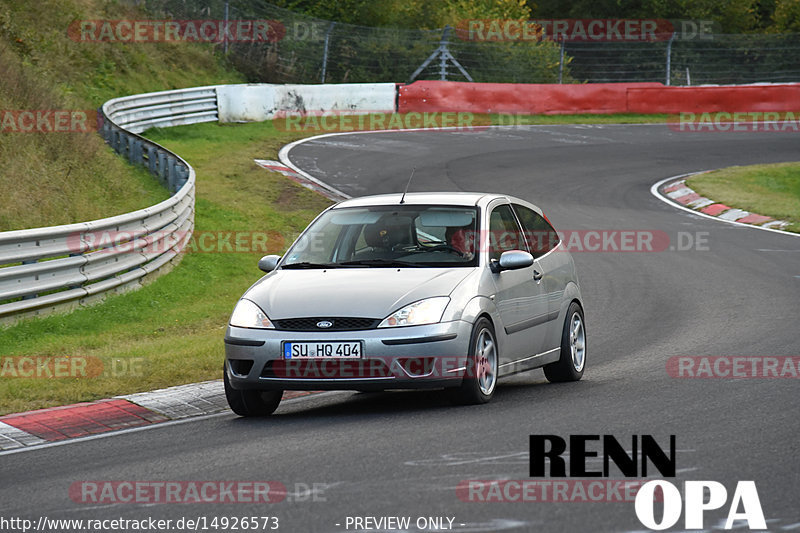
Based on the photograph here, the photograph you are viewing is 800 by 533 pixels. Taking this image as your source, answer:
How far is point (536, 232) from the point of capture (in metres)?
10.1

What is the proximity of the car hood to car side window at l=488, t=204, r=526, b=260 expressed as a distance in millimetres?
572

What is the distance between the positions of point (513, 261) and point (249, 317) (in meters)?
2.01

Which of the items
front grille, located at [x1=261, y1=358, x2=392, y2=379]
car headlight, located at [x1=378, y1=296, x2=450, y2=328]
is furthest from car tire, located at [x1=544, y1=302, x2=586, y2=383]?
front grille, located at [x1=261, y1=358, x2=392, y2=379]

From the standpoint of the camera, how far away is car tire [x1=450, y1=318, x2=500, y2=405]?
8141mm

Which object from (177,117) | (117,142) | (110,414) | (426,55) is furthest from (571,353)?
(426,55)

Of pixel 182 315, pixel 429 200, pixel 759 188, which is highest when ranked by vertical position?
pixel 429 200

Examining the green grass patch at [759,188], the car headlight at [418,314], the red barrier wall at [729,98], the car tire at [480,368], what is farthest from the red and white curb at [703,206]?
the car headlight at [418,314]

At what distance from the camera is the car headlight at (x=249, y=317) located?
321 inches

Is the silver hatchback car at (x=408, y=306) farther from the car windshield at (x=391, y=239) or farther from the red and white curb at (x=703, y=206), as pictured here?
the red and white curb at (x=703, y=206)

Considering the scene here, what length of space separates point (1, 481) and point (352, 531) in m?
2.46

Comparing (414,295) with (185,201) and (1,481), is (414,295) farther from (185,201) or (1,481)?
(185,201)

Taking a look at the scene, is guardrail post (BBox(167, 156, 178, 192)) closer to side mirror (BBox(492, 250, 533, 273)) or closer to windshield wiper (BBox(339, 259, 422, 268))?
windshield wiper (BBox(339, 259, 422, 268))

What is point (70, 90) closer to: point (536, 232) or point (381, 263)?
point (536, 232)

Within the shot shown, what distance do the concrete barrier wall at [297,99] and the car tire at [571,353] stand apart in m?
24.2
